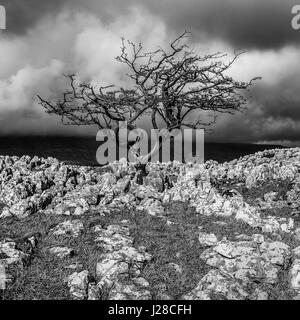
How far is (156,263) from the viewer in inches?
467

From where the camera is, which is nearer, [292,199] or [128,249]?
[128,249]

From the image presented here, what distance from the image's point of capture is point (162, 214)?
16609 mm

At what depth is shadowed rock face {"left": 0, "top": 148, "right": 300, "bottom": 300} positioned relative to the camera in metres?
10.9

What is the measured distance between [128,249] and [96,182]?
8783mm

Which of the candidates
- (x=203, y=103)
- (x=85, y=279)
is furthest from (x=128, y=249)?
(x=203, y=103)

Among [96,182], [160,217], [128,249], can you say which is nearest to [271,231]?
[160,217]

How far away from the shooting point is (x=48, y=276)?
11062mm

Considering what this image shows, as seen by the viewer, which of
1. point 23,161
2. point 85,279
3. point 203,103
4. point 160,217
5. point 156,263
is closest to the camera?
point 85,279

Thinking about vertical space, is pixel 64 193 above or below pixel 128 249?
above

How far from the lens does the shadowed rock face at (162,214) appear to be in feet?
35.6

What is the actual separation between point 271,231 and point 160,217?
4.49 metres
